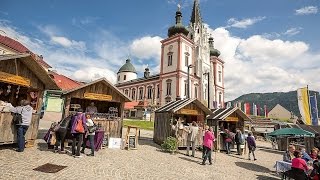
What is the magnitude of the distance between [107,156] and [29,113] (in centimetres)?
366

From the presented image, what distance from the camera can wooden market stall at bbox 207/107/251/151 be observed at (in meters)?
16.0

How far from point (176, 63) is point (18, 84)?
40.8m

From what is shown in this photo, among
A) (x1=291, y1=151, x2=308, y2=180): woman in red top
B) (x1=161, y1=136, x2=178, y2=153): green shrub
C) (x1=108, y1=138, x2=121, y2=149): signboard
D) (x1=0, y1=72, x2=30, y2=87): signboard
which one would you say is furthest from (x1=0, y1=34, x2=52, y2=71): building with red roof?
(x1=291, y1=151, x2=308, y2=180): woman in red top

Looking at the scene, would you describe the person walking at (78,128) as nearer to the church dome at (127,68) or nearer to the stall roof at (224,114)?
the stall roof at (224,114)

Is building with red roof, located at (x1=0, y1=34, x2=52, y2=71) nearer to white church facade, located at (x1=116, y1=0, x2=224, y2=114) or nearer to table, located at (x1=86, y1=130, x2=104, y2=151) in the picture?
white church facade, located at (x1=116, y1=0, x2=224, y2=114)

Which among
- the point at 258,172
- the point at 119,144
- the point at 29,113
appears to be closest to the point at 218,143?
the point at 258,172

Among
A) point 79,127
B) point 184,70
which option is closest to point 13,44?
Result: point 184,70

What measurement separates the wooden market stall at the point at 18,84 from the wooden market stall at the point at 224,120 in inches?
422

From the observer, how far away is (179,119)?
51.0 ft

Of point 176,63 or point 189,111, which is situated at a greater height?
point 176,63

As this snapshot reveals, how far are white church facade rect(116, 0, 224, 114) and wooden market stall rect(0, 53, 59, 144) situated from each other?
32.2 meters

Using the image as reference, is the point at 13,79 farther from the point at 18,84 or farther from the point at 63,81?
the point at 63,81

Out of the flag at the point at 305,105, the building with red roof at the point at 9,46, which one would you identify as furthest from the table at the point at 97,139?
the building with red roof at the point at 9,46

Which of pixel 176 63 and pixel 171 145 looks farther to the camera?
pixel 176 63
